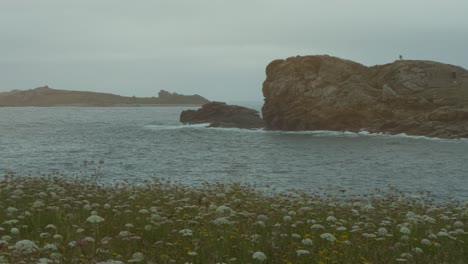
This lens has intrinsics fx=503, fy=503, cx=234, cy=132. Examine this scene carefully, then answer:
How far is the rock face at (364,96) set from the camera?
3346 inches

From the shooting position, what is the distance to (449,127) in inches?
3031

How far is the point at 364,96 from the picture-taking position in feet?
302

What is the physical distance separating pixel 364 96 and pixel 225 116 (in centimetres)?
3638

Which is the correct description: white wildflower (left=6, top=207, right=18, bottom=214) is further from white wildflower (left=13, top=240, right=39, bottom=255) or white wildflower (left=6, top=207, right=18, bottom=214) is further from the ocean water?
the ocean water

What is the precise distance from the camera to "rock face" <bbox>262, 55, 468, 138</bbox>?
85.0 metres

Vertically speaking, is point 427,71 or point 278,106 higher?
point 427,71

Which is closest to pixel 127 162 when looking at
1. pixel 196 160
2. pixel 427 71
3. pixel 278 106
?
pixel 196 160

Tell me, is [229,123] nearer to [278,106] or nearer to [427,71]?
[278,106]

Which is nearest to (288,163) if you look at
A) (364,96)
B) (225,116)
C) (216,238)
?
(216,238)

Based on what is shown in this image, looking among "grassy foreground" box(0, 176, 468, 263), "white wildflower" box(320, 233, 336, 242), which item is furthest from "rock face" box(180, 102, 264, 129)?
"white wildflower" box(320, 233, 336, 242)

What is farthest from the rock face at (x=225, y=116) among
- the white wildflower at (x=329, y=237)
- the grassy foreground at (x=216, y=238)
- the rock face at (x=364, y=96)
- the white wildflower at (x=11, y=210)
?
the white wildflower at (x=329, y=237)

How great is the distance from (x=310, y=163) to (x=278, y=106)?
51787mm

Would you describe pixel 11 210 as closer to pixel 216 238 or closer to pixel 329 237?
pixel 216 238

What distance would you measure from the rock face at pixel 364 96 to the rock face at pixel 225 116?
6.89 metres
